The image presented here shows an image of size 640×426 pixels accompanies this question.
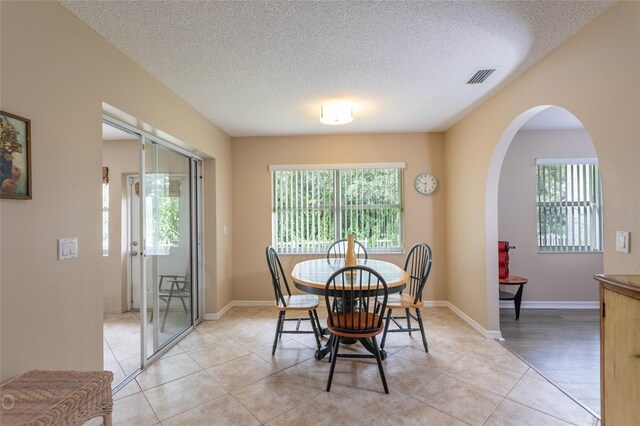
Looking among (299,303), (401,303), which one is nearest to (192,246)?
(299,303)

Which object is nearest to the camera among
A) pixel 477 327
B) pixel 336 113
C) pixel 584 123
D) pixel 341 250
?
pixel 584 123

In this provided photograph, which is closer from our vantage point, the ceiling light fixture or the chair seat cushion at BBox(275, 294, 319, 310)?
the chair seat cushion at BBox(275, 294, 319, 310)

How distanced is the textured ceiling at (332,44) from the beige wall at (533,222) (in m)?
1.61

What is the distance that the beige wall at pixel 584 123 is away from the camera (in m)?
1.57

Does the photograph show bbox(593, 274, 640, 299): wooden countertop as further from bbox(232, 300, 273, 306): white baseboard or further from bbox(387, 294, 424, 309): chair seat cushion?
bbox(232, 300, 273, 306): white baseboard

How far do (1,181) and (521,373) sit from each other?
11.6 ft

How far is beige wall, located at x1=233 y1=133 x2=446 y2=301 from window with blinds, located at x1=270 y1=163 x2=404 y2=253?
0.47 feet

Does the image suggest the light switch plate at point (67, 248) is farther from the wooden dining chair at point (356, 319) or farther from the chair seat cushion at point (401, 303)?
the chair seat cushion at point (401, 303)

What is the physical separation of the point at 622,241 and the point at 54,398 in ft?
9.51

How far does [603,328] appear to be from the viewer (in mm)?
1317

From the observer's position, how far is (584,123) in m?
1.86

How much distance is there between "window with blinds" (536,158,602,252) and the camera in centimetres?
394

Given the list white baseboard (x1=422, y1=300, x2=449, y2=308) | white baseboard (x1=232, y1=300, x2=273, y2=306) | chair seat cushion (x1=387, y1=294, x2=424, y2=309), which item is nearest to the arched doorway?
white baseboard (x1=422, y1=300, x2=449, y2=308)

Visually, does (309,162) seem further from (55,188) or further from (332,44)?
(55,188)
